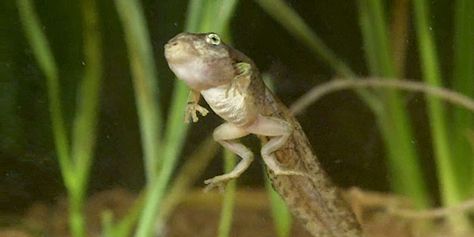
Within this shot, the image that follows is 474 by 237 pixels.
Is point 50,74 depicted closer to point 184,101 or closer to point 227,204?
point 184,101

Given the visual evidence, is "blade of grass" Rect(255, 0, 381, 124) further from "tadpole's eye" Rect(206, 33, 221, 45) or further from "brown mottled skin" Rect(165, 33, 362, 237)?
"tadpole's eye" Rect(206, 33, 221, 45)

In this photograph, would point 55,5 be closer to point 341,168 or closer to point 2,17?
point 2,17

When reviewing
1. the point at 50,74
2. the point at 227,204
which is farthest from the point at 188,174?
the point at 50,74

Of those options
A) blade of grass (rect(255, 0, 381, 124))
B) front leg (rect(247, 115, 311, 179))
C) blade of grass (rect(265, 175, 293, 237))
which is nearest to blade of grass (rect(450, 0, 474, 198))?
blade of grass (rect(255, 0, 381, 124))

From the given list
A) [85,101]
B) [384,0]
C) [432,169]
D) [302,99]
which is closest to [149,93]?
[85,101]

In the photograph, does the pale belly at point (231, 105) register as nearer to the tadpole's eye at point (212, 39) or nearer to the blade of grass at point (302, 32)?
the tadpole's eye at point (212, 39)

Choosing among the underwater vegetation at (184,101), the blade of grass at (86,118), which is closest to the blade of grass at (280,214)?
the underwater vegetation at (184,101)
